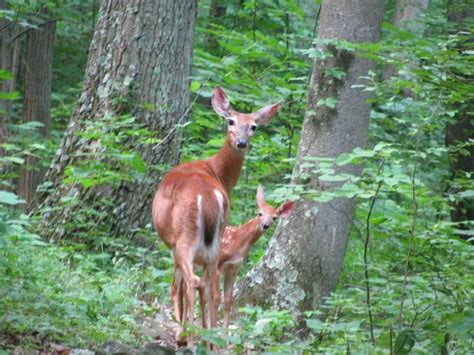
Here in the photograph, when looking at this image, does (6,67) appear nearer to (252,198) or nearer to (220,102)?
(252,198)

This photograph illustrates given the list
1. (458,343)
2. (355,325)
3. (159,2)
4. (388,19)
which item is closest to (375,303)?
(458,343)

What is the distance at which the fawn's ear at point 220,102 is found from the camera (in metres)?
7.98

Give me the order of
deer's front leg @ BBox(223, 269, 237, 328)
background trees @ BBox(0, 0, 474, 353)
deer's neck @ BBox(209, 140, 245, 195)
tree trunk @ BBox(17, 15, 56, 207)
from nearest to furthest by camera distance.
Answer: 1. background trees @ BBox(0, 0, 474, 353)
2. deer's front leg @ BBox(223, 269, 237, 328)
3. deer's neck @ BBox(209, 140, 245, 195)
4. tree trunk @ BBox(17, 15, 56, 207)

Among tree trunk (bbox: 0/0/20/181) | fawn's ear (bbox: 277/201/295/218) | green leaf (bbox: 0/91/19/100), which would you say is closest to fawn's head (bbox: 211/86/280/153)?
fawn's ear (bbox: 277/201/295/218)

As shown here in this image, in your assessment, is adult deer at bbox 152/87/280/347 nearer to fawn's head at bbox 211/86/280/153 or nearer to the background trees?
fawn's head at bbox 211/86/280/153

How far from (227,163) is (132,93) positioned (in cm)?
219

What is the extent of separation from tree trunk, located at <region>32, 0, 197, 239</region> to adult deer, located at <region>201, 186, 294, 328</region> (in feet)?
5.00

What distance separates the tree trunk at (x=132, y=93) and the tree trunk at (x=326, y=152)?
1.84 metres

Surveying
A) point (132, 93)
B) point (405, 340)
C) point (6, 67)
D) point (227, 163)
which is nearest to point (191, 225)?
point (227, 163)

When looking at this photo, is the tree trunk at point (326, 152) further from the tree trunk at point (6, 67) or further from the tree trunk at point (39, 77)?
the tree trunk at point (39, 77)

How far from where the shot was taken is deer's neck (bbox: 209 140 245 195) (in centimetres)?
788

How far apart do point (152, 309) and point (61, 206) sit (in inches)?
75.9

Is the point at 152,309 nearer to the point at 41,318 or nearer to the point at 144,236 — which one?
the point at 144,236

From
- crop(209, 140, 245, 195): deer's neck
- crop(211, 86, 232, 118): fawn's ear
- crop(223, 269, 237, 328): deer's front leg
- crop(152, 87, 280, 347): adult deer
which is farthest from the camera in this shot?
crop(211, 86, 232, 118): fawn's ear
